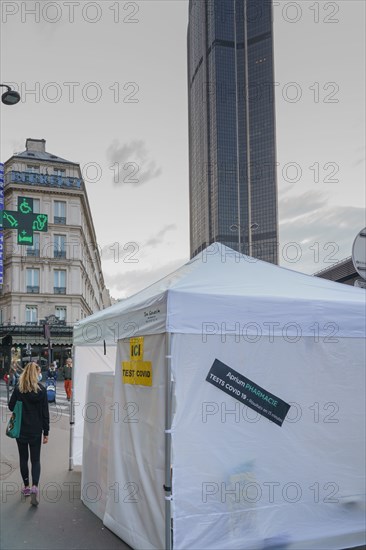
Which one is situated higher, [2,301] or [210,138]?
[210,138]

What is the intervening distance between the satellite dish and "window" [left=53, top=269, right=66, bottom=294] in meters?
47.0

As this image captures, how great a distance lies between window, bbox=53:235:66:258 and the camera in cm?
5169

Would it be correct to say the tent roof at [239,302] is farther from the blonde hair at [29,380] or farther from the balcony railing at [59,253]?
the balcony railing at [59,253]

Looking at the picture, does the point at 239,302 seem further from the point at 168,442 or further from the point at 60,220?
the point at 60,220

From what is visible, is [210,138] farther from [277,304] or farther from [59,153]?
[277,304]

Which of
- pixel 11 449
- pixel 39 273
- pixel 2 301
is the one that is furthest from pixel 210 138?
pixel 11 449

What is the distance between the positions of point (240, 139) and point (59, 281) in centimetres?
2366

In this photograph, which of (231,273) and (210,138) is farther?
(210,138)

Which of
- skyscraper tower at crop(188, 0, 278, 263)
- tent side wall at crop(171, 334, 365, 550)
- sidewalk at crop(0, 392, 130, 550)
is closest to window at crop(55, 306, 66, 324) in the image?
skyscraper tower at crop(188, 0, 278, 263)

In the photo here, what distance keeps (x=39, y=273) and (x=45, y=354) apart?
8438 mm

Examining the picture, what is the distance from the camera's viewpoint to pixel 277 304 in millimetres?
5004

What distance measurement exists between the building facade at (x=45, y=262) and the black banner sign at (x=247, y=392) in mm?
44696

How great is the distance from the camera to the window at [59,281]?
167ft

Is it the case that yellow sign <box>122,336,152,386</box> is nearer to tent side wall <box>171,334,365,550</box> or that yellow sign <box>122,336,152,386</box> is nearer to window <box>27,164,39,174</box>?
tent side wall <box>171,334,365,550</box>
